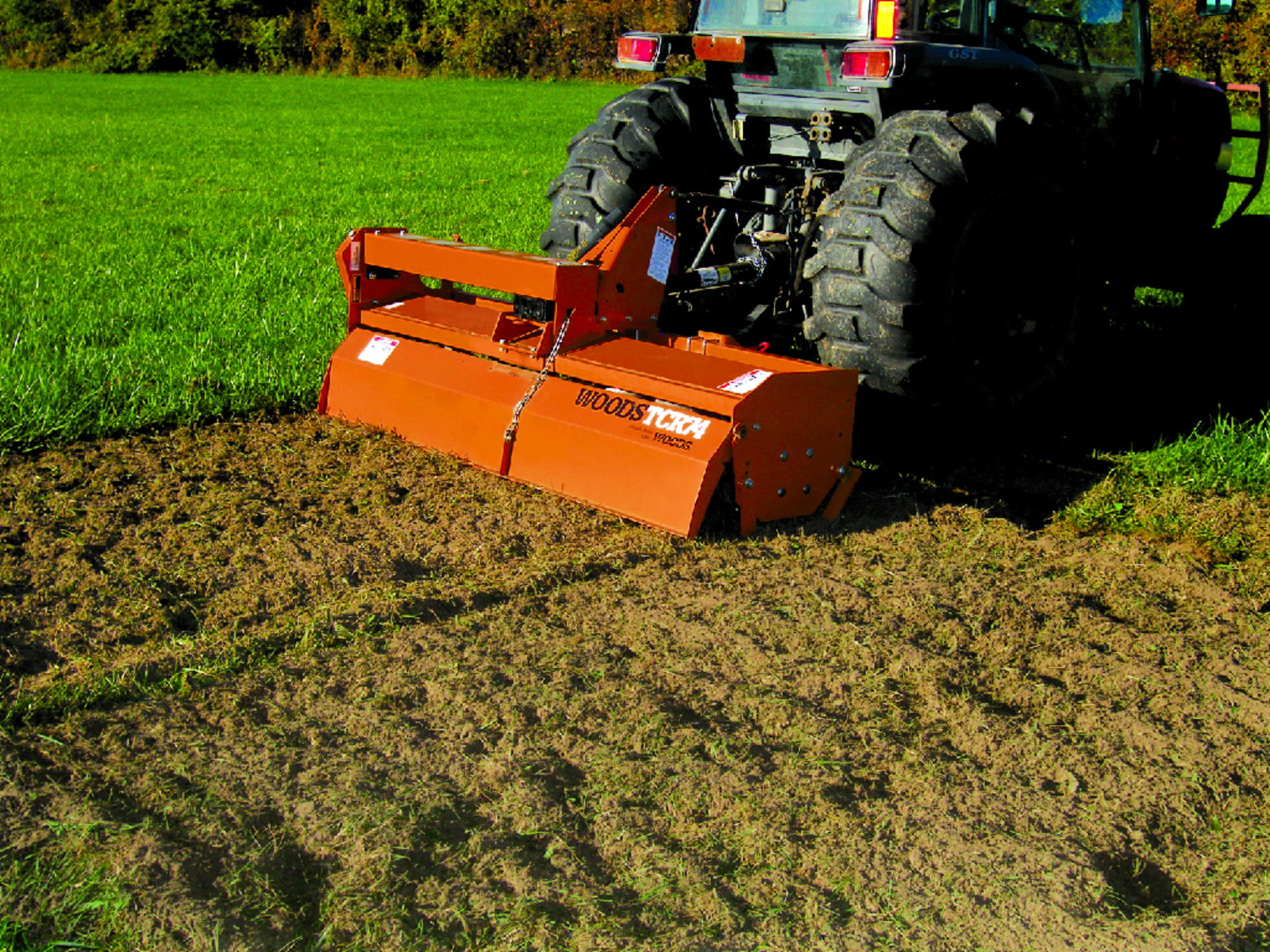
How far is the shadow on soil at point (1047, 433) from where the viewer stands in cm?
449

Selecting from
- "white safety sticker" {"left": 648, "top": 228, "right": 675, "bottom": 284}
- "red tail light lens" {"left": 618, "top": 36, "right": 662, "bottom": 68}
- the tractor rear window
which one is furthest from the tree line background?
"white safety sticker" {"left": 648, "top": 228, "right": 675, "bottom": 284}

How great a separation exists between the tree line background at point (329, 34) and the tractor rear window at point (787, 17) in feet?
89.4

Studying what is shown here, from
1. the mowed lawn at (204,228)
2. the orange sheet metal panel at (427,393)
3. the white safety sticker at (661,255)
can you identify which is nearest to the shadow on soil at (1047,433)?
the white safety sticker at (661,255)

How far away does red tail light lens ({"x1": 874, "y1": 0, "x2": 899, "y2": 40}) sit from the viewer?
461cm

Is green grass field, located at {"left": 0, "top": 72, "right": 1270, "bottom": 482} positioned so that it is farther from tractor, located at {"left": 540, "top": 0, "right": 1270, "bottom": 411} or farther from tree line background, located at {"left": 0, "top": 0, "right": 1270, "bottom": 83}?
tree line background, located at {"left": 0, "top": 0, "right": 1270, "bottom": 83}

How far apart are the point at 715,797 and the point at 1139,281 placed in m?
4.57

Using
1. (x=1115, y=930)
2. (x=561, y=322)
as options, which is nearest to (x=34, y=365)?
(x=561, y=322)

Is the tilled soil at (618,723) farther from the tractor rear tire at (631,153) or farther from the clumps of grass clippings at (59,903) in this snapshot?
the tractor rear tire at (631,153)

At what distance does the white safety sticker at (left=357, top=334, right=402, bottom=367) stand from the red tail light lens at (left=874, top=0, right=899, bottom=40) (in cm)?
226

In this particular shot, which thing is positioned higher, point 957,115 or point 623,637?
point 957,115

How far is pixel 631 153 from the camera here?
5391mm

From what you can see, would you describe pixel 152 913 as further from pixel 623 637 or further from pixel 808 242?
pixel 808 242

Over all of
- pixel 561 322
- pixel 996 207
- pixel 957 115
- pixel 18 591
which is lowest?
pixel 18 591

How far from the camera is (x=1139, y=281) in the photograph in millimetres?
6113
